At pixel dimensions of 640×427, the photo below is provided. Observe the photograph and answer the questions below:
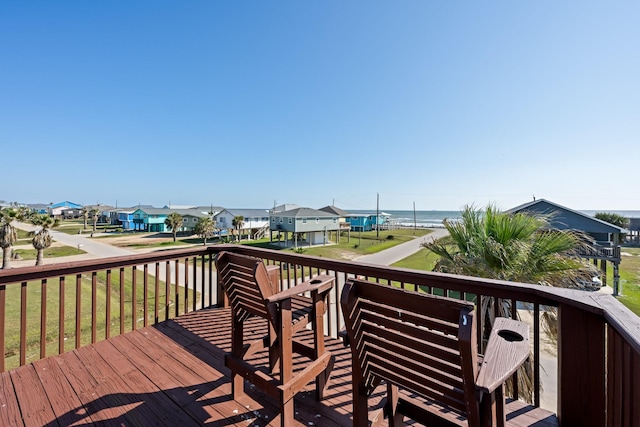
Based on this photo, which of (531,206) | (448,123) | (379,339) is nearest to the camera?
(379,339)

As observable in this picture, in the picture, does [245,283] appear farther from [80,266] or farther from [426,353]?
[80,266]

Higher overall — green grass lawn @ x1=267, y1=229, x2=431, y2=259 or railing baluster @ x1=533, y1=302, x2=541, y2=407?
railing baluster @ x1=533, y1=302, x2=541, y2=407

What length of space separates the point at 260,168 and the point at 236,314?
22.7 metres

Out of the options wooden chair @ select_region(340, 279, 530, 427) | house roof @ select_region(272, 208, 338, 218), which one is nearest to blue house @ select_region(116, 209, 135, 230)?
house roof @ select_region(272, 208, 338, 218)

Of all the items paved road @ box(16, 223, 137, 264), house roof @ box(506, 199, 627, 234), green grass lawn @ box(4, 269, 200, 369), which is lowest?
green grass lawn @ box(4, 269, 200, 369)

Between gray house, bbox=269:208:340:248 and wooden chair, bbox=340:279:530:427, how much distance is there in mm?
23665

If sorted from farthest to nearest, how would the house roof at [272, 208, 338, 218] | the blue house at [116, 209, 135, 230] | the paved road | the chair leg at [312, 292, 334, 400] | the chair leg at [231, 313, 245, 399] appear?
the blue house at [116, 209, 135, 230] < the house roof at [272, 208, 338, 218] < the paved road < the chair leg at [231, 313, 245, 399] < the chair leg at [312, 292, 334, 400]

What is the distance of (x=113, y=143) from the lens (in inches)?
585

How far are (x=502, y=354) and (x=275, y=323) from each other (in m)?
1.16

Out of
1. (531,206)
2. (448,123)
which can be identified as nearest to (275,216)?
(448,123)

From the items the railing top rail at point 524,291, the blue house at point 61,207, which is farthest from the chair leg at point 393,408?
the blue house at point 61,207

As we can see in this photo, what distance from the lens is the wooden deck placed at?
1.75m

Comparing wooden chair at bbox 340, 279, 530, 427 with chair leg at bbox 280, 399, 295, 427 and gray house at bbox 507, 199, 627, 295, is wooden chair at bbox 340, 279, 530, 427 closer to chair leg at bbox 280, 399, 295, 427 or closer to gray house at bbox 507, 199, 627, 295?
chair leg at bbox 280, 399, 295, 427

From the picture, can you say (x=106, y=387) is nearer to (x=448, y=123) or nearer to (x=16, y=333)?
(x=16, y=333)
